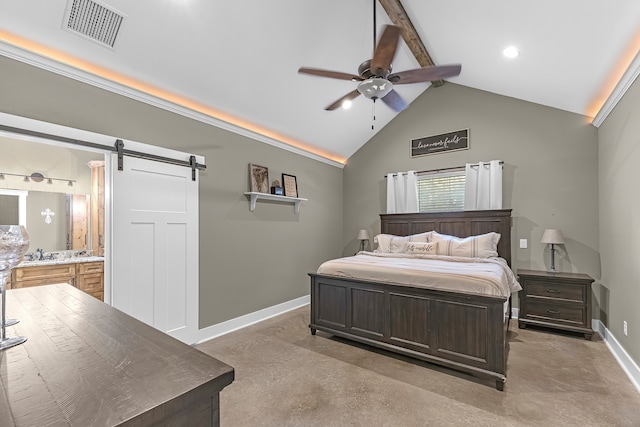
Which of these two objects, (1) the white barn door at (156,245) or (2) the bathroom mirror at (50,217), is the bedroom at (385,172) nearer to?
(1) the white barn door at (156,245)

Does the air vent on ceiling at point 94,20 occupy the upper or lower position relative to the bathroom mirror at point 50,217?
upper

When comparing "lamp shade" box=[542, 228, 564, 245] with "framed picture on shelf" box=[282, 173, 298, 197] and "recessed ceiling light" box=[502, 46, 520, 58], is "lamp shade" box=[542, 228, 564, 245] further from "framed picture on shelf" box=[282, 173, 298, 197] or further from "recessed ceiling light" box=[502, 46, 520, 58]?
"framed picture on shelf" box=[282, 173, 298, 197]

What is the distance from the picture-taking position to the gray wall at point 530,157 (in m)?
3.90

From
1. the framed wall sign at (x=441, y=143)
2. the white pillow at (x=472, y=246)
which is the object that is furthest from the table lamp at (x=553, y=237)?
the framed wall sign at (x=441, y=143)

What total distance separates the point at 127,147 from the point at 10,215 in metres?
2.51

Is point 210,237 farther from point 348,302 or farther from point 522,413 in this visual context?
point 522,413

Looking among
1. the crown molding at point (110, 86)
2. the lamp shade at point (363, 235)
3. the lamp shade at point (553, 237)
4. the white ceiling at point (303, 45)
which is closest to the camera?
the crown molding at point (110, 86)

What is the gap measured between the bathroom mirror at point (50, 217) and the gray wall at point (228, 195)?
2.37 metres

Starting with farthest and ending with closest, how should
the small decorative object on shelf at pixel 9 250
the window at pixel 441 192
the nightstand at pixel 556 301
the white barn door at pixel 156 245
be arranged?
1. the window at pixel 441 192
2. the nightstand at pixel 556 301
3. the white barn door at pixel 156 245
4. the small decorative object on shelf at pixel 9 250

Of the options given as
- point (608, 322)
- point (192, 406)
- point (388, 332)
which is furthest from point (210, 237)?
point (608, 322)

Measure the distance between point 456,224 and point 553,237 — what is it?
1205 millimetres

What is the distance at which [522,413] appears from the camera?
214 centimetres

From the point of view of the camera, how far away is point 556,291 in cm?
363

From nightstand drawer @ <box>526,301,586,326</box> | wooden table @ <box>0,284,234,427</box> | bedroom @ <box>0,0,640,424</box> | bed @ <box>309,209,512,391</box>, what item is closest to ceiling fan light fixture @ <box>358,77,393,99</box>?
bed @ <box>309,209,512,391</box>
